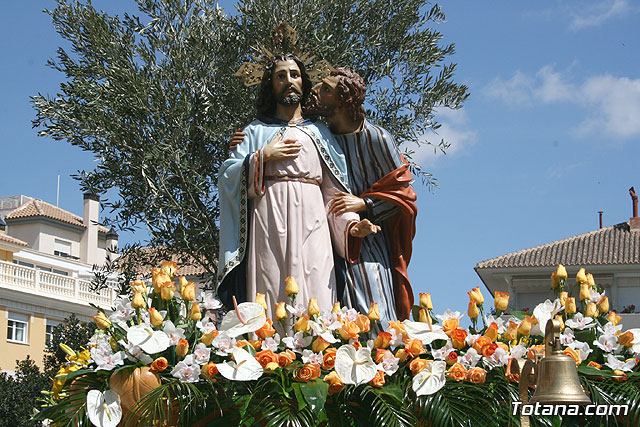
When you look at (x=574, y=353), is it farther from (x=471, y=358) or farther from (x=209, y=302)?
(x=209, y=302)

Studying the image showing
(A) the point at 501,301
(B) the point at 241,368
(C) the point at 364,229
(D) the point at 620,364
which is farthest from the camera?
(C) the point at 364,229

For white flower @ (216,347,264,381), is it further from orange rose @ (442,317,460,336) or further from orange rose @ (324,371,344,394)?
orange rose @ (442,317,460,336)

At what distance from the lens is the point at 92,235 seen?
60.2 metres

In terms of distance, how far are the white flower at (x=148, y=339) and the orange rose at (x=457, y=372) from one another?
144 centimetres

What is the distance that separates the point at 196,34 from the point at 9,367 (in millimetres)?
27760

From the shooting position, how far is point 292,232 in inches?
252

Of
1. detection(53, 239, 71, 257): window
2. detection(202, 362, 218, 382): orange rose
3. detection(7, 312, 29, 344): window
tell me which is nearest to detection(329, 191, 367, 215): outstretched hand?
detection(202, 362, 218, 382): orange rose

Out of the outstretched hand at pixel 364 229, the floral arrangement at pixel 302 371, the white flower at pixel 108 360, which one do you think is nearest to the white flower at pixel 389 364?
the floral arrangement at pixel 302 371

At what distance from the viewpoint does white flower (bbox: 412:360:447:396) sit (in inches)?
185

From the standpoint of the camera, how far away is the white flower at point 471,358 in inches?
194

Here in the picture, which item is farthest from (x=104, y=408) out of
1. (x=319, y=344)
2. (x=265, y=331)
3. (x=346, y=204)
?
(x=346, y=204)

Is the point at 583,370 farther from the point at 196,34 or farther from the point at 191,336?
the point at 196,34

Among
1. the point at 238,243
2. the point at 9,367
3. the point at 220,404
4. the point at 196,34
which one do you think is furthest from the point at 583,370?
the point at 9,367

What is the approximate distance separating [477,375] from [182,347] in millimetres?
1498
